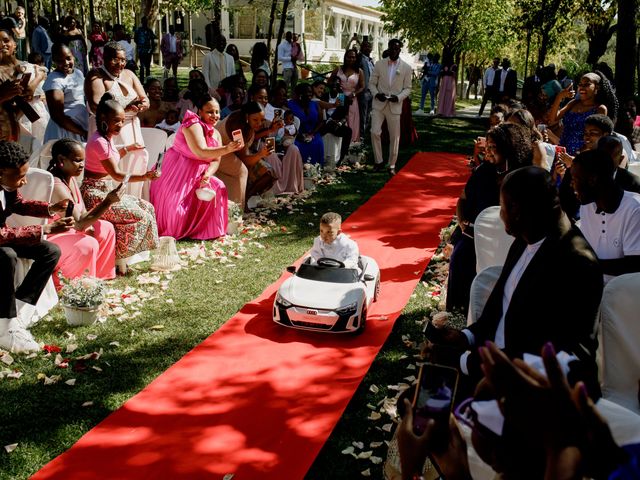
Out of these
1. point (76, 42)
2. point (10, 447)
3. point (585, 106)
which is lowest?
point (10, 447)

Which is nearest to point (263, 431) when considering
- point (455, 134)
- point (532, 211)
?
point (532, 211)

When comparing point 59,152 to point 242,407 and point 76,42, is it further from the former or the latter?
point 76,42

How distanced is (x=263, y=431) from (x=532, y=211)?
239cm

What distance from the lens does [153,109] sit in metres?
11.2

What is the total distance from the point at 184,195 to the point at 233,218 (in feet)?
2.71

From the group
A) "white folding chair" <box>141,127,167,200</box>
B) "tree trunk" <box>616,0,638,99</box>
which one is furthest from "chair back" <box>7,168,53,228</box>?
"tree trunk" <box>616,0,638,99</box>

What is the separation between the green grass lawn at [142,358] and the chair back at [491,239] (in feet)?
3.86

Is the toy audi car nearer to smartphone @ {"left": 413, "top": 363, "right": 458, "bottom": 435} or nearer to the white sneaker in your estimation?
the white sneaker

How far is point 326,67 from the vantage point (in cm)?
3472

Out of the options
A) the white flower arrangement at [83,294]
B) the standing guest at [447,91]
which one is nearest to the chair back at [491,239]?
the white flower arrangement at [83,294]

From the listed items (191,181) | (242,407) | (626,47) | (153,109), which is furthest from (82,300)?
(626,47)

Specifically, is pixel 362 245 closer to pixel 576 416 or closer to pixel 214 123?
pixel 214 123

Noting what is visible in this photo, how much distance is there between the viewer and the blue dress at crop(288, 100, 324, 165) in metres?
12.4

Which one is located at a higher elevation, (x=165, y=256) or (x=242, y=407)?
(x=165, y=256)
